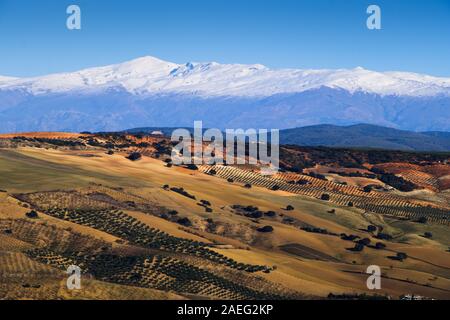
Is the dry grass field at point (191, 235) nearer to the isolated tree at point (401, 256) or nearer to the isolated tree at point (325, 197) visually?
the isolated tree at point (401, 256)

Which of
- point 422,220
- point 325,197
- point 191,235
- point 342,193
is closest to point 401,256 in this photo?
point 191,235

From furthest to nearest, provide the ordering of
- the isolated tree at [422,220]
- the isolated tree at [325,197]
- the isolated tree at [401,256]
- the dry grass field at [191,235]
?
the isolated tree at [325,197]
the isolated tree at [422,220]
the isolated tree at [401,256]
the dry grass field at [191,235]

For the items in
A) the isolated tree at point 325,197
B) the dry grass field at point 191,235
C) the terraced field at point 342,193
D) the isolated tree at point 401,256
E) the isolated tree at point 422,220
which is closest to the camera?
the dry grass field at point 191,235

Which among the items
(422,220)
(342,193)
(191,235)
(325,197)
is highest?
(191,235)

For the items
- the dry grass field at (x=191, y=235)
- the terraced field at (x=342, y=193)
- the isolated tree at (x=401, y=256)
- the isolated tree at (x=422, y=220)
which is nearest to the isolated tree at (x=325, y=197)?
the terraced field at (x=342, y=193)

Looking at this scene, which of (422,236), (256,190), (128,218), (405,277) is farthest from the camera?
(256,190)

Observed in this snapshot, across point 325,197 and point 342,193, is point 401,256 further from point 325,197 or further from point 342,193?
point 342,193

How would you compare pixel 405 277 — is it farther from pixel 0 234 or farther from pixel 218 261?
pixel 0 234

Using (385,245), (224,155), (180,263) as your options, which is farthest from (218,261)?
(224,155)
